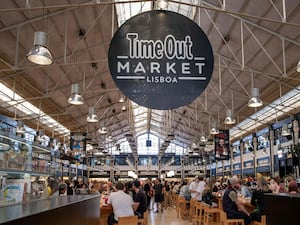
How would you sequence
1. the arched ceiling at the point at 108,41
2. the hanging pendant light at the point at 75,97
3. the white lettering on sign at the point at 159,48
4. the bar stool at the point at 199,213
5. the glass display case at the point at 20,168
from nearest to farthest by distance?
the white lettering on sign at the point at 159,48, the glass display case at the point at 20,168, the hanging pendant light at the point at 75,97, the bar stool at the point at 199,213, the arched ceiling at the point at 108,41

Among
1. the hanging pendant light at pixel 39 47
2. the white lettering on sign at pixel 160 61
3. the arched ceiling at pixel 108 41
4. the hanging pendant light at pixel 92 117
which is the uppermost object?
the arched ceiling at pixel 108 41

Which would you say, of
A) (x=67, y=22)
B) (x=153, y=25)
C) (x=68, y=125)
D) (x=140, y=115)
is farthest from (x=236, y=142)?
(x=153, y=25)

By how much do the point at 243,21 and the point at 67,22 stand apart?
223 inches

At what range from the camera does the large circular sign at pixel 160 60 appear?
365cm

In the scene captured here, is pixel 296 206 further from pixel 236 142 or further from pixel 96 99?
pixel 236 142

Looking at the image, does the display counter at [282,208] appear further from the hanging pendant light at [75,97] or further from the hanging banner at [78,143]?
the hanging banner at [78,143]

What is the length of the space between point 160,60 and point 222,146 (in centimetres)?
1676

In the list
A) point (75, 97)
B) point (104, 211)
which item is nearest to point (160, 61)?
point (75, 97)

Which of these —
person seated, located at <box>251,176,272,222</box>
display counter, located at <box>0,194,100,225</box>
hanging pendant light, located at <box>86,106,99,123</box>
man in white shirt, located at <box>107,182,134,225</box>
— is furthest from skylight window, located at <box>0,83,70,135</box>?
display counter, located at <box>0,194,100,225</box>

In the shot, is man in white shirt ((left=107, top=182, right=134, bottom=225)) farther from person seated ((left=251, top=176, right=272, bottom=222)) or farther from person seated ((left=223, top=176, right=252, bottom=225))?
person seated ((left=251, top=176, right=272, bottom=222))

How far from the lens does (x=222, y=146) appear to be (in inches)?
784

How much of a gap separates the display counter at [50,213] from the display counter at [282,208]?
191 cm

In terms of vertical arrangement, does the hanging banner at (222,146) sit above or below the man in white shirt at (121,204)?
above

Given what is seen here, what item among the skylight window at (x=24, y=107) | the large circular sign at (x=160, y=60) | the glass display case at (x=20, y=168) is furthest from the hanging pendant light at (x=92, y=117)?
the large circular sign at (x=160, y=60)
